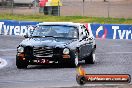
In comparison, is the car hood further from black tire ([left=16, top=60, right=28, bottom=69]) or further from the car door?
the car door

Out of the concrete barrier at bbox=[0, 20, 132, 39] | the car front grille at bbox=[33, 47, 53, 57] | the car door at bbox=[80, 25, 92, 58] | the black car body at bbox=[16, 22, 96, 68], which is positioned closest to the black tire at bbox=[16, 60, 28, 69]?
the black car body at bbox=[16, 22, 96, 68]

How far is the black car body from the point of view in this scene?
18.5 metres

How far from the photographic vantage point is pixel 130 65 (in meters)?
19.7

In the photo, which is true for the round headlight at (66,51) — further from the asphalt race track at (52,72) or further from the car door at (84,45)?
the car door at (84,45)

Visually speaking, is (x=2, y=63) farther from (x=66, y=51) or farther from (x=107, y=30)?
(x=107, y=30)

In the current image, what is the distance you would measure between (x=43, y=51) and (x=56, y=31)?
1.55 meters

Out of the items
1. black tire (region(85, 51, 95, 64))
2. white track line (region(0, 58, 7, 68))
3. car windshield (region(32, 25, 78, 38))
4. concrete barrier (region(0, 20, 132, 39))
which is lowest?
concrete barrier (region(0, 20, 132, 39))

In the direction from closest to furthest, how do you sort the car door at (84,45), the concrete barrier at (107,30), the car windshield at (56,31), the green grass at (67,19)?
the car windshield at (56,31) < the car door at (84,45) < the concrete barrier at (107,30) < the green grass at (67,19)

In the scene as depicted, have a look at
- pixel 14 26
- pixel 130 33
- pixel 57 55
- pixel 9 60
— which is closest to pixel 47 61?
pixel 57 55

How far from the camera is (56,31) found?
65.1 ft

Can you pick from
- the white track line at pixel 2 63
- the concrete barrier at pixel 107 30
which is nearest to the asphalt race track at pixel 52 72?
the white track line at pixel 2 63

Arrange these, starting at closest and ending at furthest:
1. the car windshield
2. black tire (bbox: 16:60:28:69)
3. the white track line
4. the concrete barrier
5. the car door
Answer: black tire (bbox: 16:60:28:69) < the car windshield < the car door < the white track line < the concrete barrier

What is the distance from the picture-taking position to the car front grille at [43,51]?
18406mm

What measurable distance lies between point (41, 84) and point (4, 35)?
2668cm
